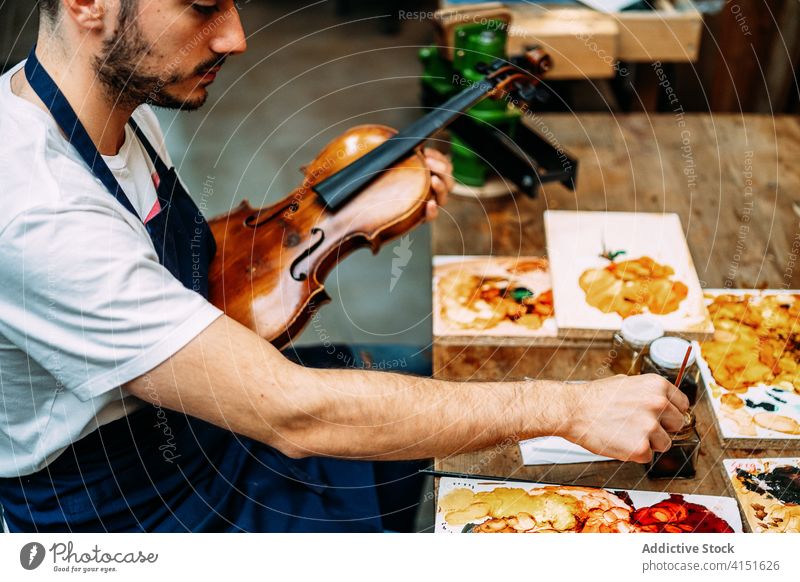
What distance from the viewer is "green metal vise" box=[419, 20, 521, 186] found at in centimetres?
191

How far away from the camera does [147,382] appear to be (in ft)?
3.68

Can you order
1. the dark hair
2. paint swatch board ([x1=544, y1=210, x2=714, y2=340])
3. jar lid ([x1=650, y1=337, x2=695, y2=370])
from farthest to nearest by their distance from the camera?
paint swatch board ([x1=544, y1=210, x2=714, y2=340]), jar lid ([x1=650, y1=337, x2=695, y2=370]), the dark hair

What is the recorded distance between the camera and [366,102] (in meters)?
4.32

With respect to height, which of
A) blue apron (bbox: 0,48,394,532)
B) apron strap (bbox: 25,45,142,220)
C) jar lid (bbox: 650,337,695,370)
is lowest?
blue apron (bbox: 0,48,394,532)

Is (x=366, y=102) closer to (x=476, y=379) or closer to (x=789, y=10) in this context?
(x=789, y=10)

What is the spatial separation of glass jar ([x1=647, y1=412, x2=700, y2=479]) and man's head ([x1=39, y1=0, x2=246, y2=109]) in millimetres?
978

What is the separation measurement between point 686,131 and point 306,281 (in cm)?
116

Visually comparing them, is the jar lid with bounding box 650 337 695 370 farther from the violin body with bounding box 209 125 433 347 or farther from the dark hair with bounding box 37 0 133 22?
the dark hair with bounding box 37 0 133 22

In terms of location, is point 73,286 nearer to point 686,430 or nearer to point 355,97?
point 686,430

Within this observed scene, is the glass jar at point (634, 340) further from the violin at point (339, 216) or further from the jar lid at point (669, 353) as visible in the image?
the violin at point (339, 216)

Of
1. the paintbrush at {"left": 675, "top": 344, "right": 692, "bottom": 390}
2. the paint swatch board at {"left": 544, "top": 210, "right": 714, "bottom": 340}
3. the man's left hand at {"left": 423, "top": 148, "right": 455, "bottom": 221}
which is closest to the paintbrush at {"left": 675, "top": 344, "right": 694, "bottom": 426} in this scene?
the paintbrush at {"left": 675, "top": 344, "right": 692, "bottom": 390}

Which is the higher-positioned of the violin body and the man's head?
the man's head

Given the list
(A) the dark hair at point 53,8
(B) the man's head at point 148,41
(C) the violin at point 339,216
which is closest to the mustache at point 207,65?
(B) the man's head at point 148,41

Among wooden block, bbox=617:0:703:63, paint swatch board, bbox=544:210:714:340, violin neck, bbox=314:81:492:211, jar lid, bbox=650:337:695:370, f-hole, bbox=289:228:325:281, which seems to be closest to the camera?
jar lid, bbox=650:337:695:370
